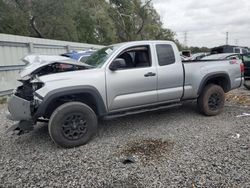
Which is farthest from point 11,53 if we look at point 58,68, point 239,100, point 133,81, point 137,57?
point 239,100

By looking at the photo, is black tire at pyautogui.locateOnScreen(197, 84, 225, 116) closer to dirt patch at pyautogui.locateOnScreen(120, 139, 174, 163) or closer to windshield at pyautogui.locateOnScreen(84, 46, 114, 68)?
dirt patch at pyautogui.locateOnScreen(120, 139, 174, 163)

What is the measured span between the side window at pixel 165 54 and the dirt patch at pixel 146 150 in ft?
5.77

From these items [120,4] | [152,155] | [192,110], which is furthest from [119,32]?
[152,155]

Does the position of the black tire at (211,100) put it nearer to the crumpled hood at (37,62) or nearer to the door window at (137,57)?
the door window at (137,57)

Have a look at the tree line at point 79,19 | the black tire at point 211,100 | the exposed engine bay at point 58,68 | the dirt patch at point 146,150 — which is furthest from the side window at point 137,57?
the tree line at point 79,19

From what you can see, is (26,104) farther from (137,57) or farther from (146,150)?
(137,57)

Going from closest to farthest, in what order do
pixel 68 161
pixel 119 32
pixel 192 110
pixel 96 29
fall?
pixel 68 161 < pixel 192 110 < pixel 96 29 < pixel 119 32

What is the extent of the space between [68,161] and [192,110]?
12.9 ft

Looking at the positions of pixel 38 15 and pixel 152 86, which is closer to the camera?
pixel 152 86

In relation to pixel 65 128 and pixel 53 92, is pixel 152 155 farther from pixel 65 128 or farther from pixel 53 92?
pixel 53 92

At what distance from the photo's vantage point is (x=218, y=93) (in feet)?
19.1

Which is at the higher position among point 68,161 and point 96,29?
point 96,29

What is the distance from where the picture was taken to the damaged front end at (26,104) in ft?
13.2

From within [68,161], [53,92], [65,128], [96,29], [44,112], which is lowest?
[68,161]
